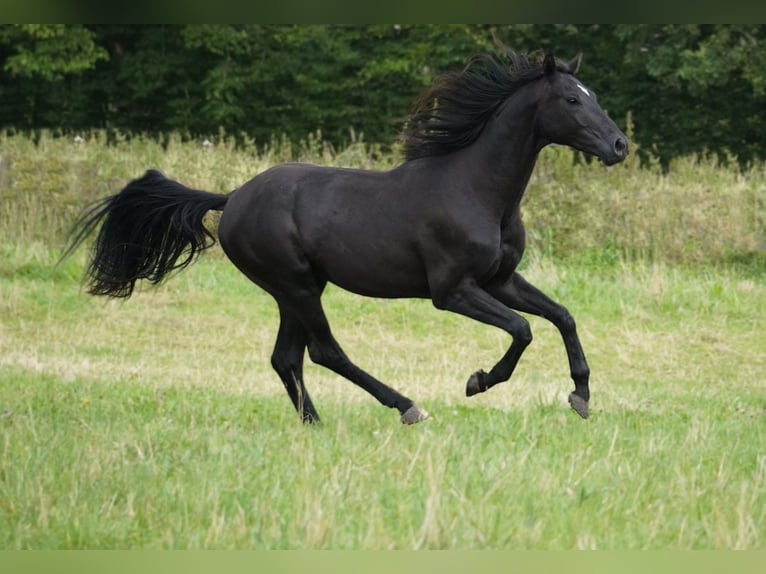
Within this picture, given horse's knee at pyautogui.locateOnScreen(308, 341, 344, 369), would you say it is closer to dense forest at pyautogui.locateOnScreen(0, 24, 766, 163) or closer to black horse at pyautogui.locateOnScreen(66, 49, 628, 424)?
black horse at pyautogui.locateOnScreen(66, 49, 628, 424)

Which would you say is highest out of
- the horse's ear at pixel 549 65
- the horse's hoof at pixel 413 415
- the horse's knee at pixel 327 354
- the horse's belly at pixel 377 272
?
the horse's ear at pixel 549 65

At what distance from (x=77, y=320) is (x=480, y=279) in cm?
635

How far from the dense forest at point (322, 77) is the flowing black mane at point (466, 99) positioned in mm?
19402

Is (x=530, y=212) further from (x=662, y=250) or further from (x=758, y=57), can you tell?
(x=758, y=57)

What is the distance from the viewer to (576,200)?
15.1m

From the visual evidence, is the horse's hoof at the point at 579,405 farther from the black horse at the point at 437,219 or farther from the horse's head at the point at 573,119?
the horse's head at the point at 573,119

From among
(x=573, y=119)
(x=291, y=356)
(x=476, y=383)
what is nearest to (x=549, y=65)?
(x=573, y=119)

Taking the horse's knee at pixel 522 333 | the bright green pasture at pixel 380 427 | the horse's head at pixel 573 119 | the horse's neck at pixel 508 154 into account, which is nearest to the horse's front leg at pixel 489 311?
the horse's knee at pixel 522 333

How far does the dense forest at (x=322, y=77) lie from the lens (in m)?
27.1

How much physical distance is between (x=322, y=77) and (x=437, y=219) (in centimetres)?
2390

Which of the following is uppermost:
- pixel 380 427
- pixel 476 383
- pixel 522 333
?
pixel 522 333

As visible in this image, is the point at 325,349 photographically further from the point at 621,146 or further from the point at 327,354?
the point at 621,146

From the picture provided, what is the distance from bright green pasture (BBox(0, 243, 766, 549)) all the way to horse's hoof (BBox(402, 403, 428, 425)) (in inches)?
3.8

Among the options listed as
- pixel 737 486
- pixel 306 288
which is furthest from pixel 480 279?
pixel 737 486
